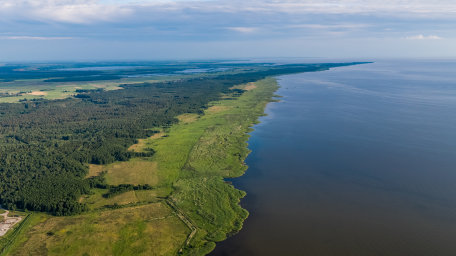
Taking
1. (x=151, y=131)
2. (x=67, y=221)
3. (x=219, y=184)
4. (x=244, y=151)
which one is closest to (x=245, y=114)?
(x=151, y=131)

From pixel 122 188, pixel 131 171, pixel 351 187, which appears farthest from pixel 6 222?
pixel 351 187

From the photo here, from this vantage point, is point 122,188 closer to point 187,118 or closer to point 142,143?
point 142,143

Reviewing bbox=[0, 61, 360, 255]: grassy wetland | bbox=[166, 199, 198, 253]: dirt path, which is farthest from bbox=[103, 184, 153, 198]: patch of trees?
bbox=[166, 199, 198, 253]: dirt path

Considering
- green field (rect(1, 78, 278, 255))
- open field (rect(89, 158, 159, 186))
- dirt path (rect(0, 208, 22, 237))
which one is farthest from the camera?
open field (rect(89, 158, 159, 186))

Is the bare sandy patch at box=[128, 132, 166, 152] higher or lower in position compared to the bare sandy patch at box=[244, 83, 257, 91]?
lower

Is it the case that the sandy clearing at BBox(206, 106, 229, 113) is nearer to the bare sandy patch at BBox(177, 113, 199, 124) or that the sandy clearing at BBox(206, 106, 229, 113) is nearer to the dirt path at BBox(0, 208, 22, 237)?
the bare sandy patch at BBox(177, 113, 199, 124)
